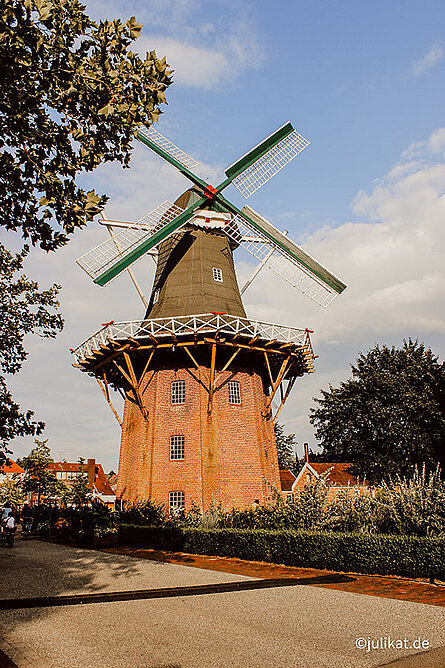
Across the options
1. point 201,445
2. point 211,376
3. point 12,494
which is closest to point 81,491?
point 201,445

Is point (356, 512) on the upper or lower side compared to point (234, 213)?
lower

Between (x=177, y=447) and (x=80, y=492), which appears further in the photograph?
(x=80, y=492)

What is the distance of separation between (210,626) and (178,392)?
15.6m

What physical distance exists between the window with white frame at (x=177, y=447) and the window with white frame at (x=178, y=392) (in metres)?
1.62

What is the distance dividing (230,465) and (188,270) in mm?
10072

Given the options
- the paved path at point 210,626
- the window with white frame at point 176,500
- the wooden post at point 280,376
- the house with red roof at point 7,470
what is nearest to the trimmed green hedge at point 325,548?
the paved path at point 210,626

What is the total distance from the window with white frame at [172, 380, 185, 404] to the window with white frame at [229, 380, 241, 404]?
2224mm

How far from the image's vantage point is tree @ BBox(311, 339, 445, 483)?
26797 millimetres

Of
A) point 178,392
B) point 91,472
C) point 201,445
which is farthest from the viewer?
point 91,472

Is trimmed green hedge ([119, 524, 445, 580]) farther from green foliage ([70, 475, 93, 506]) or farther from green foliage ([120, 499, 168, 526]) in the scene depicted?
green foliage ([70, 475, 93, 506])

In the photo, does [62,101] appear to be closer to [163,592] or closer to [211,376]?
[163,592]

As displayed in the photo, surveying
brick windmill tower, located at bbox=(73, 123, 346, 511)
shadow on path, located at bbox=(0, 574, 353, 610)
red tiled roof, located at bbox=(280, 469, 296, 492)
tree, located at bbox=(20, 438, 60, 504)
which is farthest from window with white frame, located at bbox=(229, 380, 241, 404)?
red tiled roof, located at bbox=(280, 469, 296, 492)

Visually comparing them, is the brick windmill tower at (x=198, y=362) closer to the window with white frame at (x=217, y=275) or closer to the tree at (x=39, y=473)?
the window with white frame at (x=217, y=275)

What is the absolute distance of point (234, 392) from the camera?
23156mm
